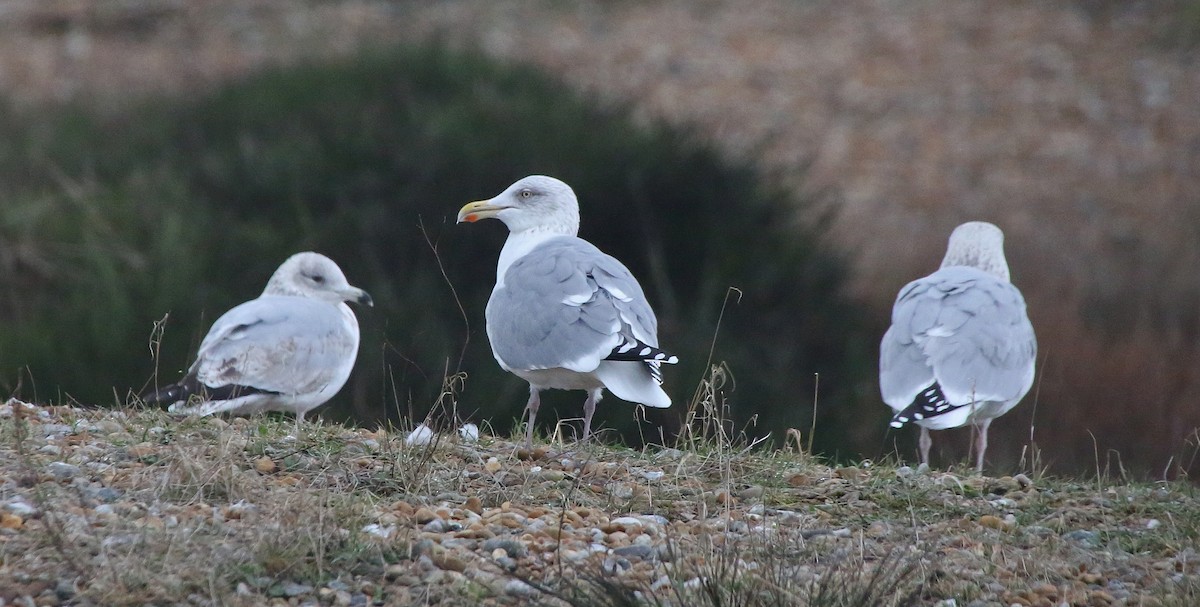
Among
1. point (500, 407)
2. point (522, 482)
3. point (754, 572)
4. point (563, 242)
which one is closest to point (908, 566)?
point (754, 572)

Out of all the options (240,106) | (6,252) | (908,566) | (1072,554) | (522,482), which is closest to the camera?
(908,566)

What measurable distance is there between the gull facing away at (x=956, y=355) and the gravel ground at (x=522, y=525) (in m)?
0.73

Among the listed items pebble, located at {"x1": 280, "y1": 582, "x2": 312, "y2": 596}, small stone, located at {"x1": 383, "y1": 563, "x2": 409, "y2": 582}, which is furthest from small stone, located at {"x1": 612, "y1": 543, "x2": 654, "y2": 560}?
pebble, located at {"x1": 280, "y1": 582, "x2": 312, "y2": 596}

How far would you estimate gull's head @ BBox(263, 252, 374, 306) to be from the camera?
299 inches

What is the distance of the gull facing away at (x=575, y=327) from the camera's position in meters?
5.34

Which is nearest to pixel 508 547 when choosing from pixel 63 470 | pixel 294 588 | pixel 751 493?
pixel 294 588

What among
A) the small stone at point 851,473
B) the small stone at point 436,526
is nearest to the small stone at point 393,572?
the small stone at point 436,526

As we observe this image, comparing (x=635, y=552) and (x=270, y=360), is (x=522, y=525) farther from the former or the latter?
(x=270, y=360)

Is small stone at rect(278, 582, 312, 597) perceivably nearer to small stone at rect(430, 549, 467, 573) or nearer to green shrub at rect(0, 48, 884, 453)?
small stone at rect(430, 549, 467, 573)

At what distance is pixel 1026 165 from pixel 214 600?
1405cm

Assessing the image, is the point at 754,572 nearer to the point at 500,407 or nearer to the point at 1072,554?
the point at 1072,554

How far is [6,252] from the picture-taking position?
11.1m

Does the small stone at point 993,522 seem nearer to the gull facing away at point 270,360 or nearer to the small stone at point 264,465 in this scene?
the small stone at point 264,465

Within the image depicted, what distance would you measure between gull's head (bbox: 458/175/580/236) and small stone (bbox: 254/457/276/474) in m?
1.69
